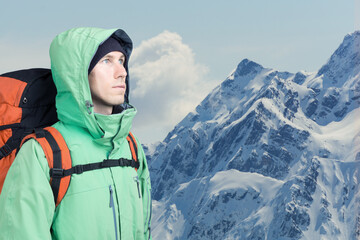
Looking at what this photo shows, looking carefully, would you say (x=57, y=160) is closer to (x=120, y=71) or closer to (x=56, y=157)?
(x=56, y=157)

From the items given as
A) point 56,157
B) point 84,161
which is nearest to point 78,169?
point 84,161

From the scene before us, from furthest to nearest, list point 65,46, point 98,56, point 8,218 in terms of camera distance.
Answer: point 98,56, point 65,46, point 8,218

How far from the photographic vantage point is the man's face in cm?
466

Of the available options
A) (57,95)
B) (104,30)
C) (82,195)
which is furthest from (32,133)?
(104,30)

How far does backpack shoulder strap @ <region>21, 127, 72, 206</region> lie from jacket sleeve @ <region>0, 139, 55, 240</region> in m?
0.06

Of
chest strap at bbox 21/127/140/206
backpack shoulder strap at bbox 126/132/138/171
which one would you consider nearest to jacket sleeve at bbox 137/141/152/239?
backpack shoulder strap at bbox 126/132/138/171

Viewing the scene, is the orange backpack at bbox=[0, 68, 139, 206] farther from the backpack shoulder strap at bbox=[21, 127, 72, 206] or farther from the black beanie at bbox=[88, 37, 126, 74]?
the black beanie at bbox=[88, 37, 126, 74]

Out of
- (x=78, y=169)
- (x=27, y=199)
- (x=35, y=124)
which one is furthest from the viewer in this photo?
(x=35, y=124)

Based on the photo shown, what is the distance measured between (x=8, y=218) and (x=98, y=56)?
1.72 metres

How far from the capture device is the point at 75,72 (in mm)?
4297

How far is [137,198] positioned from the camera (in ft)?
16.1

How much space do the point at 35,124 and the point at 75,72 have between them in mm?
725

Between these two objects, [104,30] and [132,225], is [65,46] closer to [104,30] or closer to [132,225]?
[104,30]

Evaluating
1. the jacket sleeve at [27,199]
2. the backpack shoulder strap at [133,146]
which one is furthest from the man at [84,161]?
the backpack shoulder strap at [133,146]
